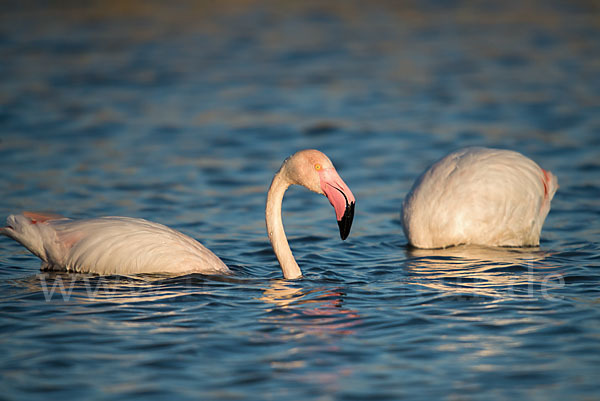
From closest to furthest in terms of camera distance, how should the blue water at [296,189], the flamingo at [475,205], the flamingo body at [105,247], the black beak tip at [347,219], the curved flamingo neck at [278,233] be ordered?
1. the blue water at [296,189]
2. the black beak tip at [347,219]
3. the flamingo body at [105,247]
4. the curved flamingo neck at [278,233]
5. the flamingo at [475,205]

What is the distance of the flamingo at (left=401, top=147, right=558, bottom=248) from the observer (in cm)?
859

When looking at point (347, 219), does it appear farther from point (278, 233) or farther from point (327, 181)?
point (278, 233)

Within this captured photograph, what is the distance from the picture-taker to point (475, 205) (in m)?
8.59

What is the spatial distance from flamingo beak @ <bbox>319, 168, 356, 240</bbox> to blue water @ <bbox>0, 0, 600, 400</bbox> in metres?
0.58

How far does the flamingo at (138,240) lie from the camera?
7.19 m

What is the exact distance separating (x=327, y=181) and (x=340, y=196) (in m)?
0.17

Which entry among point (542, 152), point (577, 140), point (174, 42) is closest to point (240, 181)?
point (542, 152)

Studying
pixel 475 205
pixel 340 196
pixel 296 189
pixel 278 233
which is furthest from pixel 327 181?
pixel 296 189

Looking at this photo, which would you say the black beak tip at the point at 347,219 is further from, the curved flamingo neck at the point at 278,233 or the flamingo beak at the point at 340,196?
the curved flamingo neck at the point at 278,233

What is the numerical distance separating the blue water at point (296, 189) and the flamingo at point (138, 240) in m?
0.17

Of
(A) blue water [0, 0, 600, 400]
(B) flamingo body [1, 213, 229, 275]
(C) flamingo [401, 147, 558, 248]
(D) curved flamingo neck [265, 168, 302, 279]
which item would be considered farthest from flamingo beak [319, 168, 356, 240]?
(C) flamingo [401, 147, 558, 248]

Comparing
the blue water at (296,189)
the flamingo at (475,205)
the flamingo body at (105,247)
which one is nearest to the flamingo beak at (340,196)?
the blue water at (296,189)

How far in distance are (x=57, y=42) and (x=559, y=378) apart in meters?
15.9

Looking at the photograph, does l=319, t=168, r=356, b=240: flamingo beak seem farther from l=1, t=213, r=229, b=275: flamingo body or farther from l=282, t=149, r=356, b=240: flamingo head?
l=1, t=213, r=229, b=275: flamingo body
